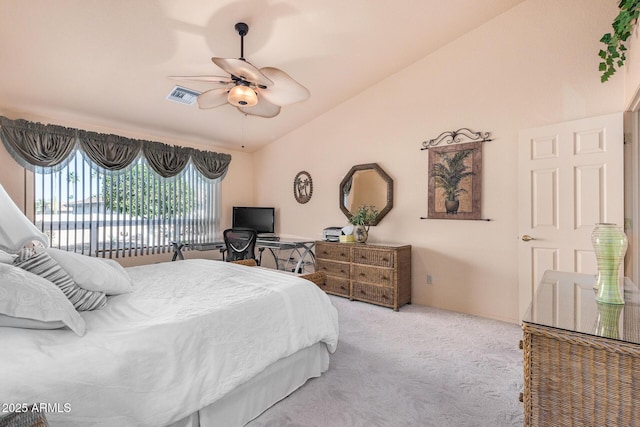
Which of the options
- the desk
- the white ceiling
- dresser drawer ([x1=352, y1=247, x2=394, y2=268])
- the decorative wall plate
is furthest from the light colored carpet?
the white ceiling

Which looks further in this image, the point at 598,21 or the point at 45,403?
the point at 598,21

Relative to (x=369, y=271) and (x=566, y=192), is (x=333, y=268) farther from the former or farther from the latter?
(x=566, y=192)

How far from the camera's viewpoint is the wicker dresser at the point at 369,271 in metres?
3.56

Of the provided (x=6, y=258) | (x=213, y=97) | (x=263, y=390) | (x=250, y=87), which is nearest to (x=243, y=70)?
(x=250, y=87)

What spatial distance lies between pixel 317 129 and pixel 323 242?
1817 mm

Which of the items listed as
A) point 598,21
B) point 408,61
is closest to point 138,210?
point 408,61

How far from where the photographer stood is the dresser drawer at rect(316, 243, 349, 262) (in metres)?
3.98

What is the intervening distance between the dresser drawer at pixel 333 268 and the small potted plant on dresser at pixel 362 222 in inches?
15.3

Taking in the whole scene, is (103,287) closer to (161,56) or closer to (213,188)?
(161,56)

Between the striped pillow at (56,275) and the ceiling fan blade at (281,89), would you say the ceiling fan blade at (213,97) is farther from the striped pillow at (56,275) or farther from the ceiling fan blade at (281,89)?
the striped pillow at (56,275)

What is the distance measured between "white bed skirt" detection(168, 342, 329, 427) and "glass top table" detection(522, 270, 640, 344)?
52.0 inches

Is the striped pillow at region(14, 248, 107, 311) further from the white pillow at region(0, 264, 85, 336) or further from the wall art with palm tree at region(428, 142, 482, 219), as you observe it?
the wall art with palm tree at region(428, 142, 482, 219)

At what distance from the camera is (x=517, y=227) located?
3125mm

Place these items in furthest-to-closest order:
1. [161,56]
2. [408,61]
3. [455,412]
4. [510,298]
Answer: [408,61] → [510,298] → [161,56] → [455,412]
